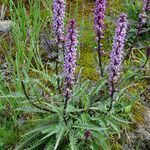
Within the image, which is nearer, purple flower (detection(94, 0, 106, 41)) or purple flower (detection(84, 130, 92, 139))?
purple flower (detection(94, 0, 106, 41))

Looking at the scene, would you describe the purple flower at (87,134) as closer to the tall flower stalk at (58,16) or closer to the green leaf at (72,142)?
the green leaf at (72,142)

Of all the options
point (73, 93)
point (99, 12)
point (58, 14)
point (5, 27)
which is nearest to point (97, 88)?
point (73, 93)

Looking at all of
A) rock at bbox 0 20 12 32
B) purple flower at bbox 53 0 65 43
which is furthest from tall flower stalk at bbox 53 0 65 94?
rock at bbox 0 20 12 32

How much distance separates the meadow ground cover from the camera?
3.62 metres

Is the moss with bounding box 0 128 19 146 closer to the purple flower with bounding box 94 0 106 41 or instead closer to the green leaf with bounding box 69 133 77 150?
the green leaf with bounding box 69 133 77 150

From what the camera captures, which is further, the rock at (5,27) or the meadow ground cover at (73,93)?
the rock at (5,27)

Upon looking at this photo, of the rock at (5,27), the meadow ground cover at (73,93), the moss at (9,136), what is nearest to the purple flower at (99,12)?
the meadow ground cover at (73,93)

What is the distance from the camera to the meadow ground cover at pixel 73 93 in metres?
3.62

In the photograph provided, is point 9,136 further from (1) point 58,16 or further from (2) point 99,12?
(2) point 99,12

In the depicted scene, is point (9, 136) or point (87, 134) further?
point (9, 136)

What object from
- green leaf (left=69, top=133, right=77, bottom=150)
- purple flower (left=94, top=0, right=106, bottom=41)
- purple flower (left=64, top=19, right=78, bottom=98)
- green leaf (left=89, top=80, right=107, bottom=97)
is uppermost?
purple flower (left=94, top=0, right=106, bottom=41)

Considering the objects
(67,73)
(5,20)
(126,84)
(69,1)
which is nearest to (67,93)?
(67,73)

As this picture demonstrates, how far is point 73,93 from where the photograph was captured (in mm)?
4074

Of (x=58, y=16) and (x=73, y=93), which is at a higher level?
(x=58, y=16)
